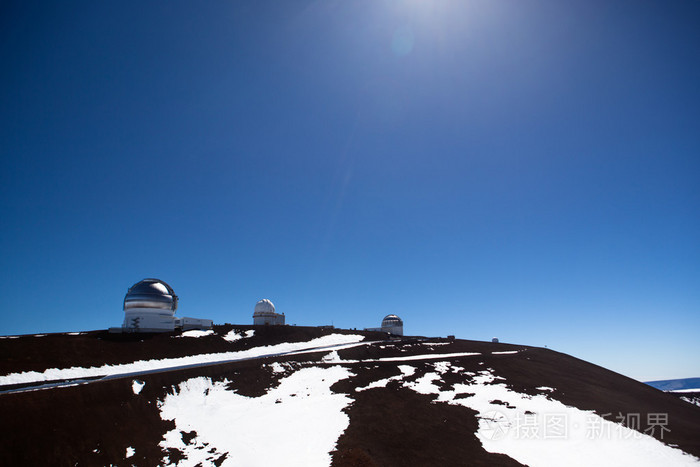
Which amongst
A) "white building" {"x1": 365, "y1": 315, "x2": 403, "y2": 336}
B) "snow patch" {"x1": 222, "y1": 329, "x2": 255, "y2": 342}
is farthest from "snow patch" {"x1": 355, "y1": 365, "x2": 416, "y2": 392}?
"white building" {"x1": 365, "y1": 315, "x2": 403, "y2": 336}

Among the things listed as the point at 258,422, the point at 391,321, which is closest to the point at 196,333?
the point at 258,422

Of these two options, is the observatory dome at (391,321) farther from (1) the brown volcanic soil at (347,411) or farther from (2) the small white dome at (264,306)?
(1) the brown volcanic soil at (347,411)

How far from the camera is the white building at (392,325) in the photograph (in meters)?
78.2

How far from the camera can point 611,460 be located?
74.1 feet

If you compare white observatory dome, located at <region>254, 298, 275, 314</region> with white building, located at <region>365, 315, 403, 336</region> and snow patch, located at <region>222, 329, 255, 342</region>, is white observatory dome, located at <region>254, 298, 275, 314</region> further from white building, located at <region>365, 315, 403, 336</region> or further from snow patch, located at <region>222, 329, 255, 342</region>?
white building, located at <region>365, 315, 403, 336</region>

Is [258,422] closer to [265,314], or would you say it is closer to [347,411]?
[347,411]

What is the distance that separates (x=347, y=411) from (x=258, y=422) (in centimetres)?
670

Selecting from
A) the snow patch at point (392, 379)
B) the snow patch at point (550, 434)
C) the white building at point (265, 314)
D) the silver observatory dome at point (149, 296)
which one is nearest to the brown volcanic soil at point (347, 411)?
the snow patch at point (392, 379)

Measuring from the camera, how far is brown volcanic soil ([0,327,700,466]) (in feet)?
54.9

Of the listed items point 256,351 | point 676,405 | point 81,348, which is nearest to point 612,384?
point 676,405

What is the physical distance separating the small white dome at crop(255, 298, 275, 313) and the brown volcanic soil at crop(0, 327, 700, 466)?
22017 mm

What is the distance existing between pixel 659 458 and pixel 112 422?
3539 cm

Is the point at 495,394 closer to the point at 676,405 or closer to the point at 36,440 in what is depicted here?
the point at 676,405

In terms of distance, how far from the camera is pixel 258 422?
2411 cm
